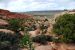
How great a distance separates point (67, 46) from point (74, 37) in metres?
0.68

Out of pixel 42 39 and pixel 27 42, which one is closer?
pixel 27 42

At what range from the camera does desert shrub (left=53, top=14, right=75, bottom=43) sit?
18.8m

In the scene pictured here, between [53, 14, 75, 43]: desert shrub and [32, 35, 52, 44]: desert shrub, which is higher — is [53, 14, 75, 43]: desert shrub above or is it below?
above

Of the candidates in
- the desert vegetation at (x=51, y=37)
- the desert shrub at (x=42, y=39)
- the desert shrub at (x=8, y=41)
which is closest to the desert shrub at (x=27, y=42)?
the desert vegetation at (x=51, y=37)

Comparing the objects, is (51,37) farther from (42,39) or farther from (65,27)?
(65,27)

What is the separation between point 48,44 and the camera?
19828 millimetres

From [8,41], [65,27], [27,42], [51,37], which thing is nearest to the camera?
[27,42]

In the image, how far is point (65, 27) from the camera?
1923cm

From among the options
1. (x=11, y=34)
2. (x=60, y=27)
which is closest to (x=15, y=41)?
(x=11, y=34)

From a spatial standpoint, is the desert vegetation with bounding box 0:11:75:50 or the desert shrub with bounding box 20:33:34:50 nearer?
the desert shrub with bounding box 20:33:34:50

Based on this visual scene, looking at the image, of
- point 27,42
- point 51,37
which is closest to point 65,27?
point 51,37

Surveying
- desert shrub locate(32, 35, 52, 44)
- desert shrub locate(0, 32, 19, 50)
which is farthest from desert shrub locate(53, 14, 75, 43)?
desert shrub locate(0, 32, 19, 50)

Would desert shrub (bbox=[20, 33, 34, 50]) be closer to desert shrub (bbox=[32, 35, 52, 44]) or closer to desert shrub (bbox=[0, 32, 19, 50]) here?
desert shrub (bbox=[0, 32, 19, 50])

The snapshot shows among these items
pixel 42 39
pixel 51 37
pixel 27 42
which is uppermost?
pixel 27 42
